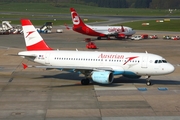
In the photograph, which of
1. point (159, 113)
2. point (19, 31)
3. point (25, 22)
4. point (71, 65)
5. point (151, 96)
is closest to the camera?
point (159, 113)

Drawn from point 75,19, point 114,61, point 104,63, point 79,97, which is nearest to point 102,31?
point 75,19

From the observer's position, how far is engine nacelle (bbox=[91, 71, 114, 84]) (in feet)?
136

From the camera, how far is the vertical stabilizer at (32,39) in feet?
160

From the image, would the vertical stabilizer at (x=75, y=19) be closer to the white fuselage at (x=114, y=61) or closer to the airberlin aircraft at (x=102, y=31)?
the airberlin aircraft at (x=102, y=31)

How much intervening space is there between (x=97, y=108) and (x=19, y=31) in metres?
90.7

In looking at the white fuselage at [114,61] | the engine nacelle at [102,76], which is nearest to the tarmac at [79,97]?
the engine nacelle at [102,76]

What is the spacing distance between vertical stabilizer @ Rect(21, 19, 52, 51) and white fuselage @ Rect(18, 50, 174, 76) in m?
1.42

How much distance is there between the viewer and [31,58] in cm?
4762

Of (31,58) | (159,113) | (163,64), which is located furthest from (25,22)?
(159,113)

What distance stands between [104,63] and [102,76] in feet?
10.9

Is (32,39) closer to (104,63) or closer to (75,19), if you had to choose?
(104,63)

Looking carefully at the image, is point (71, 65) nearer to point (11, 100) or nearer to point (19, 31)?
point (11, 100)

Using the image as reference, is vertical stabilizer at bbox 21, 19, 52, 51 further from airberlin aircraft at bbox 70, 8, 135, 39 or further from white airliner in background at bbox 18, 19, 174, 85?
airberlin aircraft at bbox 70, 8, 135, 39

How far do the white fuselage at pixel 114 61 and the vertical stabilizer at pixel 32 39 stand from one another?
4.67 ft
